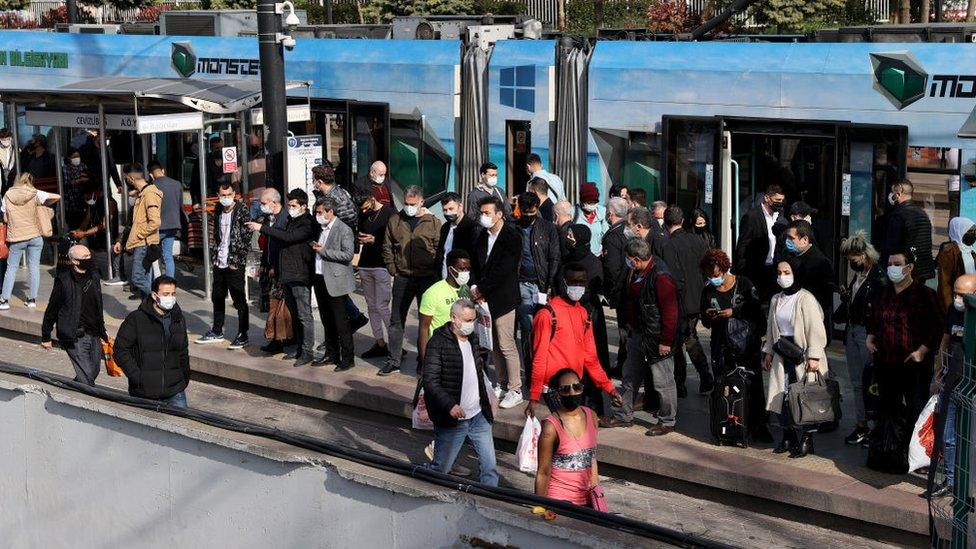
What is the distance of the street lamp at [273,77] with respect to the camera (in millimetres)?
13984

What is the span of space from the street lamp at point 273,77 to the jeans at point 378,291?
1812mm

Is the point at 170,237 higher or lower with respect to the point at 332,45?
lower

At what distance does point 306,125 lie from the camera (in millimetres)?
19547

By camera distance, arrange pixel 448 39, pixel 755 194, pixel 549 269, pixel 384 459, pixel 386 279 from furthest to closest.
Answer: pixel 448 39, pixel 755 194, pixel 386 279, pixel 549 269, pixel 384 459

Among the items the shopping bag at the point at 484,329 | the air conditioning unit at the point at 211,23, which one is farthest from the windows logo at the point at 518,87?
the shopping bag at the point at 484,329

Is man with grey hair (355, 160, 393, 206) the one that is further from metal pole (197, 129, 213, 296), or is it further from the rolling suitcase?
the rolling suitcase

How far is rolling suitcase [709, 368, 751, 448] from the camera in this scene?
10.2 m

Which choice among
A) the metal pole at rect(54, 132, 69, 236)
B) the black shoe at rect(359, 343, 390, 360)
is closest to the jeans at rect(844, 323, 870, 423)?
the black shoe at rect(359, 343, 390, 360)

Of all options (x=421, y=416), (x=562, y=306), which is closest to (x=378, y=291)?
(x=421, y=416)

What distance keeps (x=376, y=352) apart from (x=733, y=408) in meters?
4.18

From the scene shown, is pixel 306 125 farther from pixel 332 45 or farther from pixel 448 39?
pixel 448 39

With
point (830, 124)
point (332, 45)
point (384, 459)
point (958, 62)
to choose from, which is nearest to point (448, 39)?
point (332, 45)

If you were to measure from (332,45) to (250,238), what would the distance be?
19.9 feet

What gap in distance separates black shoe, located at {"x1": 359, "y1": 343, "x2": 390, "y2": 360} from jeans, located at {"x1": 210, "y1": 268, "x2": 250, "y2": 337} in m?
1.35
